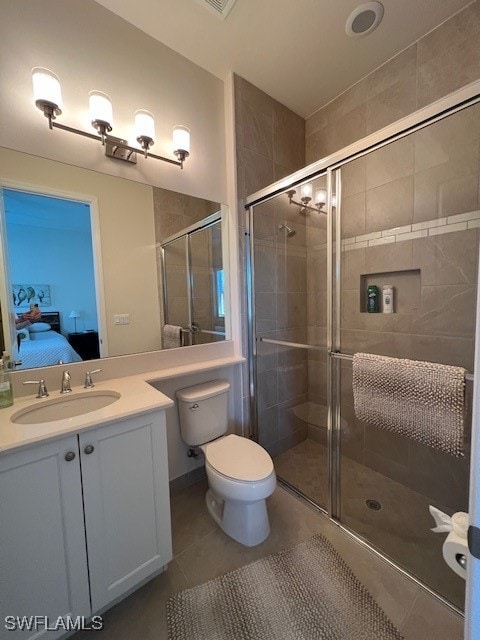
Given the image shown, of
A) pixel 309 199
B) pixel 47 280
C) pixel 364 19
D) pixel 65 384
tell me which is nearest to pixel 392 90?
pixel 364 19

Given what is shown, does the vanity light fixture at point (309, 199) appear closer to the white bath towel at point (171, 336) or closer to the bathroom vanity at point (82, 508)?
the white bath towel at point (171, 336)

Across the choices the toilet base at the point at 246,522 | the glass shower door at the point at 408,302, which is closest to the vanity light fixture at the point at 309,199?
the glass shower door at the point at 408,302

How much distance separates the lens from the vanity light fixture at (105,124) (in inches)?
45.8

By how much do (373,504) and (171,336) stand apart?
5.36 ft

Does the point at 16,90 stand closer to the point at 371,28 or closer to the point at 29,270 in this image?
the point at 29,270

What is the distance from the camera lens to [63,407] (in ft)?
4.06

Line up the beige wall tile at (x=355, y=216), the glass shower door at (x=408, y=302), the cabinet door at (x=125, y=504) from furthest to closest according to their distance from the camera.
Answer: the beige wall tile at (x=355, y=216) → the glass shower door at (x=408, y=302) → the cabinet door at (x=125, y=504)

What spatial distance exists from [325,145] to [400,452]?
242cm

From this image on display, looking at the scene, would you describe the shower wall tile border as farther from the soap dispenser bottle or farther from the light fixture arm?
the soap dispenser bottle

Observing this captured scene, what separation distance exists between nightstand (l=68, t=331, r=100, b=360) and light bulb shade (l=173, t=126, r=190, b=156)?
3.90 ft

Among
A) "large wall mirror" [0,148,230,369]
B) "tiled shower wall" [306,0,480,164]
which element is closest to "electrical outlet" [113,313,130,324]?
"large wall mirror" [0,148,230,369]

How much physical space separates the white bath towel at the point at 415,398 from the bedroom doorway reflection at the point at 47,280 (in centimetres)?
144

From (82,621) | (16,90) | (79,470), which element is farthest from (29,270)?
(82,621)

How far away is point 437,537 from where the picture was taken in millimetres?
1368
